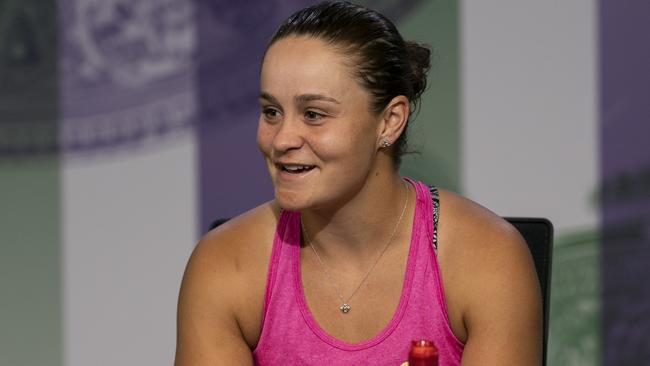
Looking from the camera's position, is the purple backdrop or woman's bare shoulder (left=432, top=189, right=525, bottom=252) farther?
the purple backdrop

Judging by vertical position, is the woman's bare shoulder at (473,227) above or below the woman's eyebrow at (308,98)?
below

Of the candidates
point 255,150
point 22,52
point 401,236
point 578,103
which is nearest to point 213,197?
point 255,150

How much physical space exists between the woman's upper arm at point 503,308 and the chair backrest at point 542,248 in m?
0.11

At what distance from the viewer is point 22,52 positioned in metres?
2.66

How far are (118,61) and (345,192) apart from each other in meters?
1.29

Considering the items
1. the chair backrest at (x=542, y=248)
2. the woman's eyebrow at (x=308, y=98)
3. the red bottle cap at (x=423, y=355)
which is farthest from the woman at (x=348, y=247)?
the red bottle cap at (x=423, y=355)

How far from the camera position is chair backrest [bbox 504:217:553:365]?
1653mm

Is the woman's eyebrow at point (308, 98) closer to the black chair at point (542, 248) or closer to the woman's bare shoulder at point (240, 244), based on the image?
the woman's bare shoulder at point (240, 244)

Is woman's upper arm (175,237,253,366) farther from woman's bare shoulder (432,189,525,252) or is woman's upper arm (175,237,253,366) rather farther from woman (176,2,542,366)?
woman's bare shoulder (432,189,525,252)

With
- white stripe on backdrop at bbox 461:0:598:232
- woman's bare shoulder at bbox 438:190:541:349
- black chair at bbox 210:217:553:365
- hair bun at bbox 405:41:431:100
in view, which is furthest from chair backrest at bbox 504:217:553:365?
white stripe on backdrop at bbox 461:0:598:232

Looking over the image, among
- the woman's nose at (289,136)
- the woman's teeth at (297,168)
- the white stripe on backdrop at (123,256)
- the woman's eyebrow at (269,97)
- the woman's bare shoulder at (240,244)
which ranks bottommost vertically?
the white stripe on backdrop at (123,256)

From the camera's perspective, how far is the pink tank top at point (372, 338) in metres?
1.55

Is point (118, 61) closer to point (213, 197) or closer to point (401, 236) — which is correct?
point (213, 197)

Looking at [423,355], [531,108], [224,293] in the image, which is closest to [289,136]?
[224,293]
